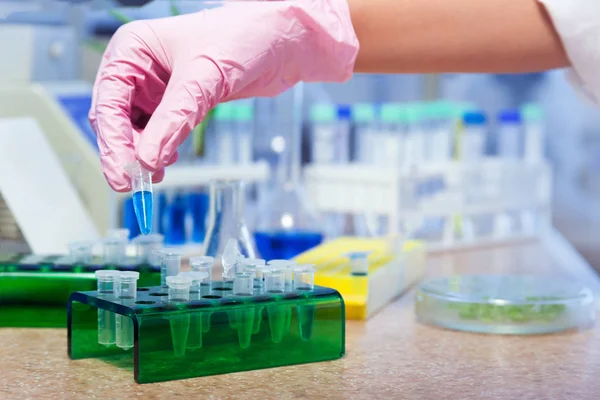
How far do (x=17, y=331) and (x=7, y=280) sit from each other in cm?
7

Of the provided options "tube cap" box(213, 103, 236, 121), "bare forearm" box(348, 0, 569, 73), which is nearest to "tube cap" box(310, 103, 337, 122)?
"tube cap" box(213, 103, 236, 121)

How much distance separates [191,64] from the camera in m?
1.03

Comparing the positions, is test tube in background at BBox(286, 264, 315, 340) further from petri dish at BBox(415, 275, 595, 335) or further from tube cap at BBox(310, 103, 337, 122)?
tube cap at BBox(310, 103, 337, 122)

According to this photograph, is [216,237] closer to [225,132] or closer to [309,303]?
[309,303]

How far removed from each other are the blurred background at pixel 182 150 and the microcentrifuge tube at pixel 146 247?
28 centimetres

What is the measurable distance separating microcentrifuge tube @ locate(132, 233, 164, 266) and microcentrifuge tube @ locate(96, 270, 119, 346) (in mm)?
196

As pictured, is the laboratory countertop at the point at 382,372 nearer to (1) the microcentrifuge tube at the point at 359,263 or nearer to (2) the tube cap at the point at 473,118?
(1) the microcentrifuge tube at the point at 359,263

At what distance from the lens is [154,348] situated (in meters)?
0.85

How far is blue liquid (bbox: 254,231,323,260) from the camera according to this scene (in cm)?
160

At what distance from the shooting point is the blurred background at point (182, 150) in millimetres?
1499

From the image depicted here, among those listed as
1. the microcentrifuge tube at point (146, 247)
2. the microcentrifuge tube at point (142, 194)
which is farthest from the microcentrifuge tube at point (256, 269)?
the microcentrifuge tube at point (146, 247)

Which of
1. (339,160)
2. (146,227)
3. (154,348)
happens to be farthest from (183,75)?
(339,160)

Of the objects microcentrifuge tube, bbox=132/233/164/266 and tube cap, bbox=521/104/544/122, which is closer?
microcentrifuge tube, bbox=132/233/164/266

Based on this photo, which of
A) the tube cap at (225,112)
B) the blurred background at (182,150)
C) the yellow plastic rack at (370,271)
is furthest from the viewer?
the tube cap at (225,112)
